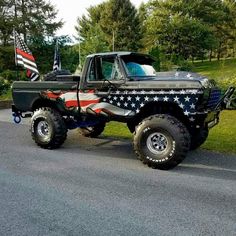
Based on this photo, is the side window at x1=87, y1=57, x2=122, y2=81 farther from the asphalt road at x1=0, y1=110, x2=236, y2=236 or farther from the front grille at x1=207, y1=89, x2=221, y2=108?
the front grille at x1=207, y1=89, x2=221, y2=108

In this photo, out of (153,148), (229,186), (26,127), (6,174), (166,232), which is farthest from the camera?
(26,127)

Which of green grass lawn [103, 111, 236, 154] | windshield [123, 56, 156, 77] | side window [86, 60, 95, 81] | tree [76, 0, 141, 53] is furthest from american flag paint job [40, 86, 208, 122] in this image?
tree [76, 0, 141, 53]

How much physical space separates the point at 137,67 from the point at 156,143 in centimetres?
180

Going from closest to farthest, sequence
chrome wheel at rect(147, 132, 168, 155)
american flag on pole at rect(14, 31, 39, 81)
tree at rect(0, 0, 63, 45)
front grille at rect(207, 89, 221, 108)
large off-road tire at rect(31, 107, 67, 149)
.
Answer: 1. chrome wheel at rect(147, 132, 168, 155)
2. front grille at rect(207, 89, 221, 108)
3. large off-road tire at rect(31, 107, 67, 149)
4. american flag on pole at rect(14, 31, 39, 81)
5. tree at rect(0, 0, 63, 45)

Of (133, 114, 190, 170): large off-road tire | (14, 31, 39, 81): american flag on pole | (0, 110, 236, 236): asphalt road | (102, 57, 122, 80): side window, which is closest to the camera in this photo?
(0, 110, 236, 236): asphalt road

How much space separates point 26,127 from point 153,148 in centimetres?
551

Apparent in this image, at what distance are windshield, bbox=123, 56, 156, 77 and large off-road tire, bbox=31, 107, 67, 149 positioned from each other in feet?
6.41

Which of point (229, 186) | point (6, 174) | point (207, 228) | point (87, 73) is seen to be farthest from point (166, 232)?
point (87, 73)

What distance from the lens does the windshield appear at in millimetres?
7453

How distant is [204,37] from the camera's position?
49.4m

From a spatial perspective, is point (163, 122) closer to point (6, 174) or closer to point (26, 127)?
point (6, 174)

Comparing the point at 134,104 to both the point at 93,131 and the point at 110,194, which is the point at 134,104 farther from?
the point at 93,131

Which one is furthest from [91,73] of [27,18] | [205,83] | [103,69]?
[27,18]

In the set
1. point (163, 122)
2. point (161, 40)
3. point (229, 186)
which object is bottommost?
point (229, 186)
